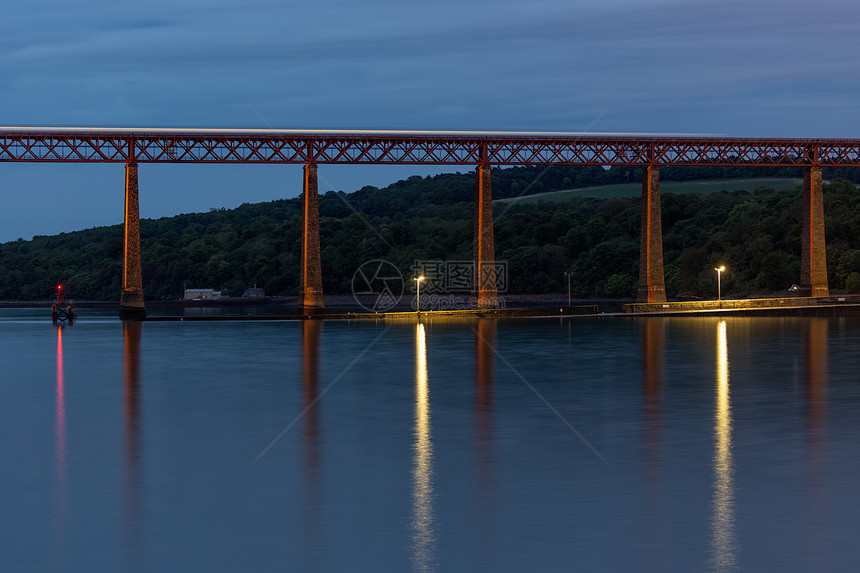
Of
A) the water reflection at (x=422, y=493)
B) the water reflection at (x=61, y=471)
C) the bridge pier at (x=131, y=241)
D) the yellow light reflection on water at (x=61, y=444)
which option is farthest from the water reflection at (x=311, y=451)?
the bridge pier at (x=131, y=241)

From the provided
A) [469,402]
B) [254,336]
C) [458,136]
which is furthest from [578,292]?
[469,402]

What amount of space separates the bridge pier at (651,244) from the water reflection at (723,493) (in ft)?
211

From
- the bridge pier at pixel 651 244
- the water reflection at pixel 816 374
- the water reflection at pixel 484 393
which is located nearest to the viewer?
the water reflection at pixel 484 393

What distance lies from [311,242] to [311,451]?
2678 inches

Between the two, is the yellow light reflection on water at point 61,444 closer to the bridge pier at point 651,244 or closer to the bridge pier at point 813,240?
the bridge pier at point 651,244

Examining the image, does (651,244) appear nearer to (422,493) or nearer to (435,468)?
(435,468)

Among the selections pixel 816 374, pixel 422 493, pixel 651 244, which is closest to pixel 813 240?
pixel 651 244

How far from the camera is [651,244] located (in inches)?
3711

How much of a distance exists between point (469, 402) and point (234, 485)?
44.7ft

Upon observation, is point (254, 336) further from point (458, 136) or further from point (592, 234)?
point (592, 234)

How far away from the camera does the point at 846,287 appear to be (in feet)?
414

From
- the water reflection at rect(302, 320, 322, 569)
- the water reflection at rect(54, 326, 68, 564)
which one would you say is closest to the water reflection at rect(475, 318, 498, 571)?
the water reflection at rect(302, 320, 322, 569)

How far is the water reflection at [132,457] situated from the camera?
13370 millimetres

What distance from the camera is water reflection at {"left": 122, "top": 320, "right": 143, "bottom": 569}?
13.4 metres
